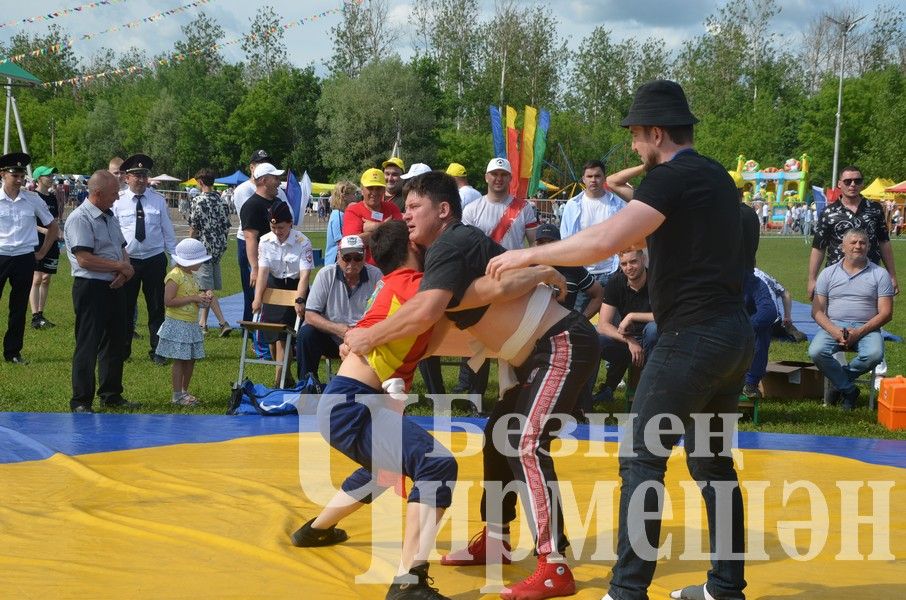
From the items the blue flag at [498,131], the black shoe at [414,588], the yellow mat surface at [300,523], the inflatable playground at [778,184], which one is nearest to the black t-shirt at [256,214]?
the yellow mat surface at [300,523]

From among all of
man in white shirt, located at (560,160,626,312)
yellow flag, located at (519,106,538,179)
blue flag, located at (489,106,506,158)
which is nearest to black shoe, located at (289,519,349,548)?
man in white shirt, located at (560,160,626,312)

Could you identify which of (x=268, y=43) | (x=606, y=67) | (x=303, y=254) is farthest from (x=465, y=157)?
(x=303, y=254)

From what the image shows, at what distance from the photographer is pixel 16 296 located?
962cm

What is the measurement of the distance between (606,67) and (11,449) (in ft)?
214

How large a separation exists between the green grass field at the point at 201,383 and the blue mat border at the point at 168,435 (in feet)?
1.52

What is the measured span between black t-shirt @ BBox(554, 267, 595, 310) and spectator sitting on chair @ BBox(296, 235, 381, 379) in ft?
4.99

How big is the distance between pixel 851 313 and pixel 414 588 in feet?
17.8

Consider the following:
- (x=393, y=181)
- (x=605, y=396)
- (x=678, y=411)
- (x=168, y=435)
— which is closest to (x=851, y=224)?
(x=605, y=396)

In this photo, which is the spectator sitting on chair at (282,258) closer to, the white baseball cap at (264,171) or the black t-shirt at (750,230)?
the white baseball cap at (264,171)

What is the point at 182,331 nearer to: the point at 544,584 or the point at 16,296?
the point at 16,296

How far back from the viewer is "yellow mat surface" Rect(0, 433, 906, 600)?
12.4 ft

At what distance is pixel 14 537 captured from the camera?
4297mm

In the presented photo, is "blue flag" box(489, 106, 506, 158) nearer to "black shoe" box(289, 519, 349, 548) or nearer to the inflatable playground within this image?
"black shoe" box(289, 519, 349, 548)

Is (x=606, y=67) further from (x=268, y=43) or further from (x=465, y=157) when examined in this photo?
(x=268, y=43)
